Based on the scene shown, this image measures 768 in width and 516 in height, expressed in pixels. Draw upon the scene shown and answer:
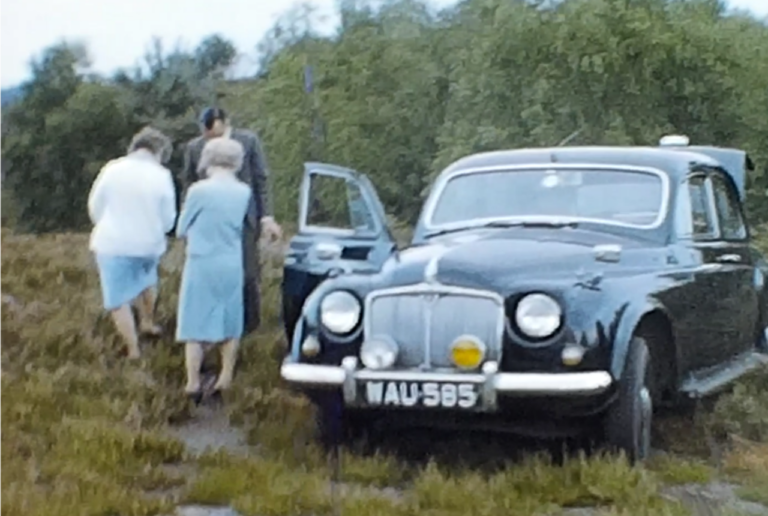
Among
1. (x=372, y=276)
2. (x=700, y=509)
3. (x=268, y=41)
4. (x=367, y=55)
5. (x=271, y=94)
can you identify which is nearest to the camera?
(x=700, y=509)

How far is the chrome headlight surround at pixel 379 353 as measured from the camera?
489cm

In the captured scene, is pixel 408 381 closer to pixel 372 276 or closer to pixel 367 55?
pixel 372 276

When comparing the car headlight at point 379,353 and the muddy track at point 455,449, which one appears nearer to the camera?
the muddy track at point 455,449

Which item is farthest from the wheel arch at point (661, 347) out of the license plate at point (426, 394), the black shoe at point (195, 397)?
the black shoe at point (195, 397)

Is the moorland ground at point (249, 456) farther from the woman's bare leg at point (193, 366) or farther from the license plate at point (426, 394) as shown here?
the license plate at point (426, 394)

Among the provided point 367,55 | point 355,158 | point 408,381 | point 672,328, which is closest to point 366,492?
point 408,381

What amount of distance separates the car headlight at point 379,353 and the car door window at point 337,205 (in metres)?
1.05

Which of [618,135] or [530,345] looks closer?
[530,345]

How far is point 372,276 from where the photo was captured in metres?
5.17

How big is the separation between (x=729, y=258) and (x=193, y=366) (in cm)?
247

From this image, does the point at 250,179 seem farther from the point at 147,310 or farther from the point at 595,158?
the point at 595,158

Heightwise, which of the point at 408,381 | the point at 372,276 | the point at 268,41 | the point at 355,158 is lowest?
the point at 408,381

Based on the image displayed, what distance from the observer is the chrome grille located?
191 inches

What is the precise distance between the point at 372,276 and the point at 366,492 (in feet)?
2.95
